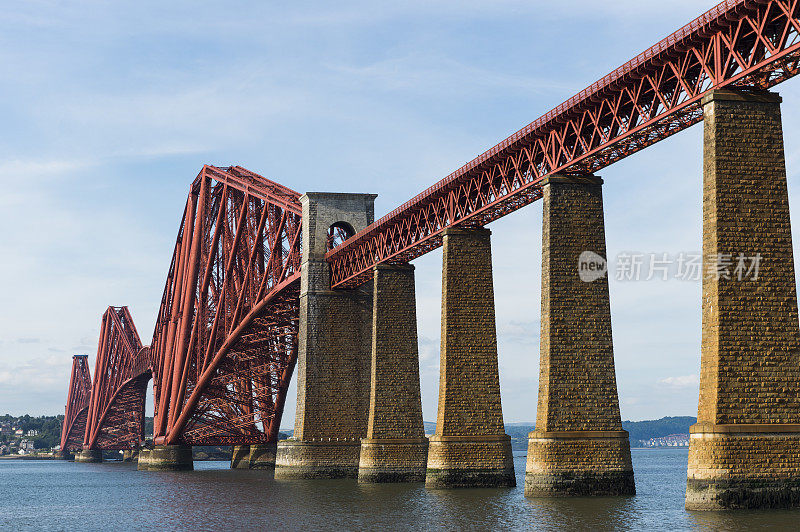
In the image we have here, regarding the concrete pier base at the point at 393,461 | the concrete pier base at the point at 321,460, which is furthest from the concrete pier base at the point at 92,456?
the concrete pier base at the point at 393,461

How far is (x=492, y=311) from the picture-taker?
5716cm

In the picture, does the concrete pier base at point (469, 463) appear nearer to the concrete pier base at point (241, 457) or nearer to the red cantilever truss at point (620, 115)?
the red cantilever truss at point (620, 115)

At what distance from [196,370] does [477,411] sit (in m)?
52.0

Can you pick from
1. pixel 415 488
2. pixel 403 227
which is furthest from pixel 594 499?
pixel 403 227

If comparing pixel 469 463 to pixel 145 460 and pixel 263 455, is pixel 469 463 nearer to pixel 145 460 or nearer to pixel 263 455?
pixel 263 455

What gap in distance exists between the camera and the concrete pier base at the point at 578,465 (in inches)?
1741

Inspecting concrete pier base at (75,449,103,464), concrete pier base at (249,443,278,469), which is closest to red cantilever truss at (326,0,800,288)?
concrete pier base at (249,443,278,469)

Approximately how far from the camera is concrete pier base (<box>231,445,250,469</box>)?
10656 cm

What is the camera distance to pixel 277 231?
87625mm

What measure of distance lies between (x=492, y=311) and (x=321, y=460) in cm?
2264

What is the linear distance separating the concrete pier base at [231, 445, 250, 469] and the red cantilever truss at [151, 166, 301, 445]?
3.24 m

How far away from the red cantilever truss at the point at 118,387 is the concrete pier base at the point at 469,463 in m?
95.0

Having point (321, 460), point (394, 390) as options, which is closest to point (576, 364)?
point (394, 390)

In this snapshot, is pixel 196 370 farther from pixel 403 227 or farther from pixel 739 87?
pixel 739 87
